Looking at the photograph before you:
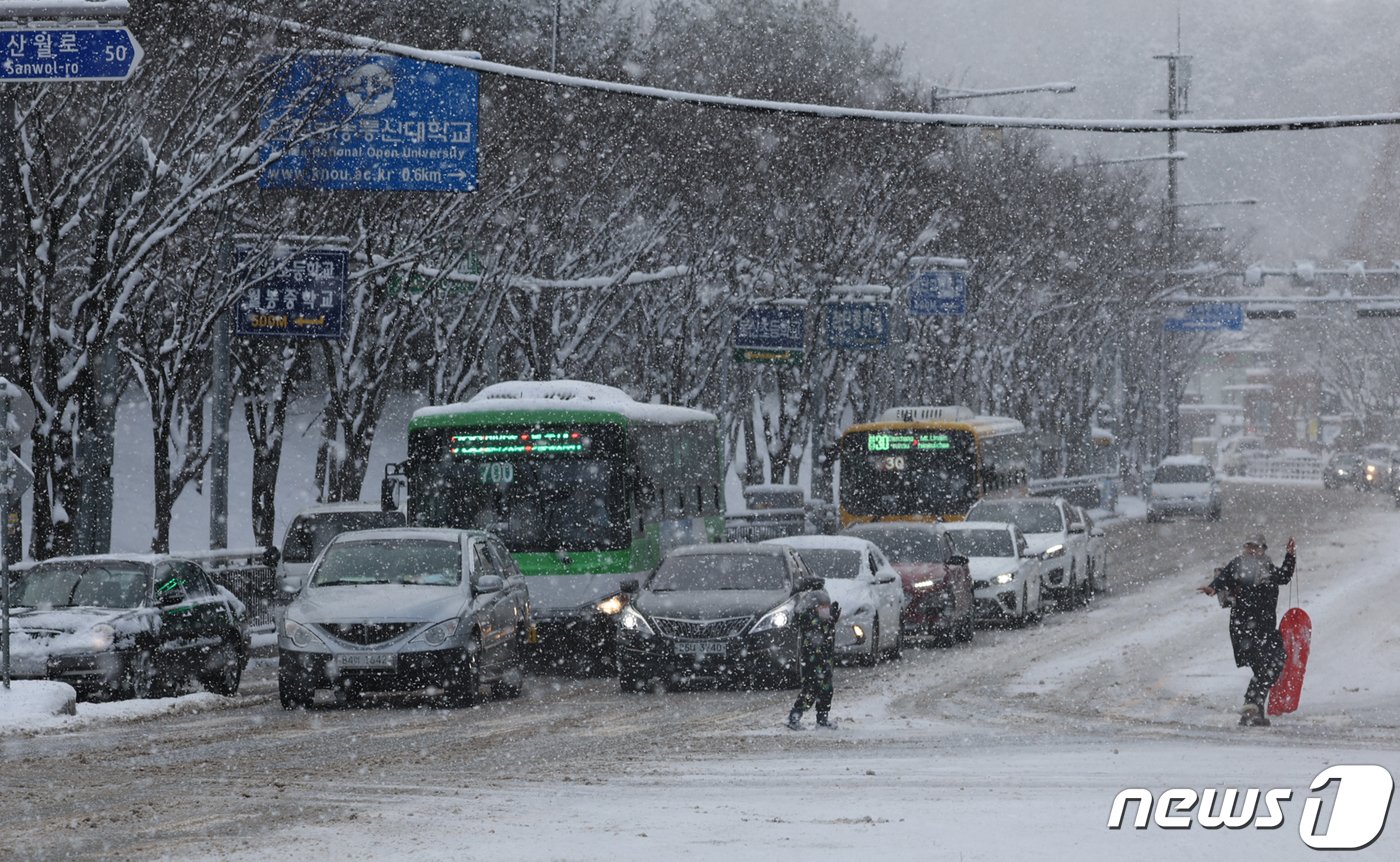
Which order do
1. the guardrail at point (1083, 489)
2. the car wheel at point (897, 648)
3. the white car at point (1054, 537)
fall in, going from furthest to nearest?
the guardrail at point (1083, 489) → the white car at point (1054, 537) → the car wheel at point (897, 648)

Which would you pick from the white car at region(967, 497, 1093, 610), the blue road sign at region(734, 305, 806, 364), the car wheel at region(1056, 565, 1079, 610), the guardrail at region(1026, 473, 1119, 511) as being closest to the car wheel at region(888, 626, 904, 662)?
the white car at region(967, 497, 1093, 610)

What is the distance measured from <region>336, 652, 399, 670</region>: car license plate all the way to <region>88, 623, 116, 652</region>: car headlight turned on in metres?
2.11

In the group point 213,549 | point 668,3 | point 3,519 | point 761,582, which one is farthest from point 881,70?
point 3,519

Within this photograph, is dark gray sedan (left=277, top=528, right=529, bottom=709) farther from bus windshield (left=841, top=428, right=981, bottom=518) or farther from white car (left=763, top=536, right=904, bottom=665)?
bus windshield (left=841, top=428, right=981, bottom=518)

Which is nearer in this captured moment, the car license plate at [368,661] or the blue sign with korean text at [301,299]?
the car license plate at [368,661]

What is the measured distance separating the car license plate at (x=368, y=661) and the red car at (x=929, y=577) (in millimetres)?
8629

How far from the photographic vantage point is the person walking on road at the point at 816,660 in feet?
51.7

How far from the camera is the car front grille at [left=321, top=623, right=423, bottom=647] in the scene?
18.0m

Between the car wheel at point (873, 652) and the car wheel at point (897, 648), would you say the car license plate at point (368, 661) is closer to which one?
the car wheel at point (873, 652)

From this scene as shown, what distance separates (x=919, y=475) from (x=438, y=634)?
64.9 ft

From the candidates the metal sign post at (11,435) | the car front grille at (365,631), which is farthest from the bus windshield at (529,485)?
the metal sign post at (11,435)

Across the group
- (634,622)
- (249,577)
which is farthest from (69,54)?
(249,577)

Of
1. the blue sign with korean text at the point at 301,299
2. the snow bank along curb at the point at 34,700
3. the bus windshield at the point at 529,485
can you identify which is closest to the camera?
the snow bank along curb at the point at 34,700

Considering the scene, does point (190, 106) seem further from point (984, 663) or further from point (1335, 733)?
point (1335, 733)
